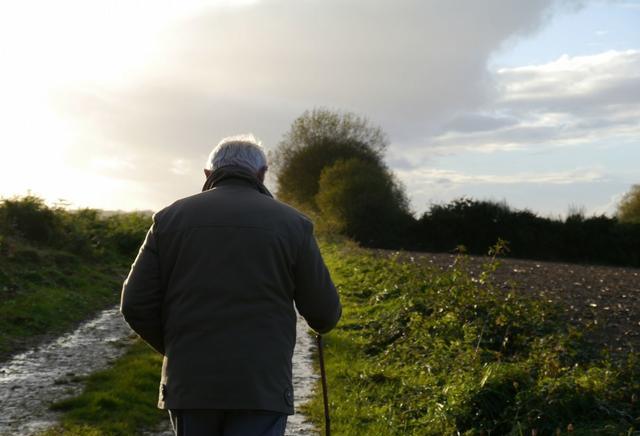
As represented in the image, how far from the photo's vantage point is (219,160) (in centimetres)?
439

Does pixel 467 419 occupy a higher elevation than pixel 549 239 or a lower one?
lower

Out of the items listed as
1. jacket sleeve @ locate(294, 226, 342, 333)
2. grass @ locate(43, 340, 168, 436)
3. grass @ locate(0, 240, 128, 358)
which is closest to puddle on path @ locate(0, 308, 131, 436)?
grass @ locate(43, 340, 168, 436)

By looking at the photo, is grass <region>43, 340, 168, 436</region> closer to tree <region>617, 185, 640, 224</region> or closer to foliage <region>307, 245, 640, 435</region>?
foliage <region>307, 245, 640, 435</region>

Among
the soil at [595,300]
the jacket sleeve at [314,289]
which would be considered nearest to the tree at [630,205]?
the soil at [595,300]

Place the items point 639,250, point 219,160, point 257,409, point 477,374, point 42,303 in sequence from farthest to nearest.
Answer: point 639,250, point 42,303, point 477,374, point 219,160, point 257,409

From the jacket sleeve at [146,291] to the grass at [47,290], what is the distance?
27.4 ft

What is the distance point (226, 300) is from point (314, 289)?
509 mm

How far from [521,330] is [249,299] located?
6.70m

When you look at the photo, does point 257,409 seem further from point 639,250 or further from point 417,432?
point 639,250

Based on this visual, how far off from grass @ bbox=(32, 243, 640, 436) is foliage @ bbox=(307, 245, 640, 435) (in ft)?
0.05

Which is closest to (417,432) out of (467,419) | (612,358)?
(467,419)

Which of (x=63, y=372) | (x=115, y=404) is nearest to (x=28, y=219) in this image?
(x=63, y=372)

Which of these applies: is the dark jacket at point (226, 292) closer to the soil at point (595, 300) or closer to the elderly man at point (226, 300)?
the elderly man at point (226, 300)

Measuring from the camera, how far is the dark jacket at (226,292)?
12.9 ft
